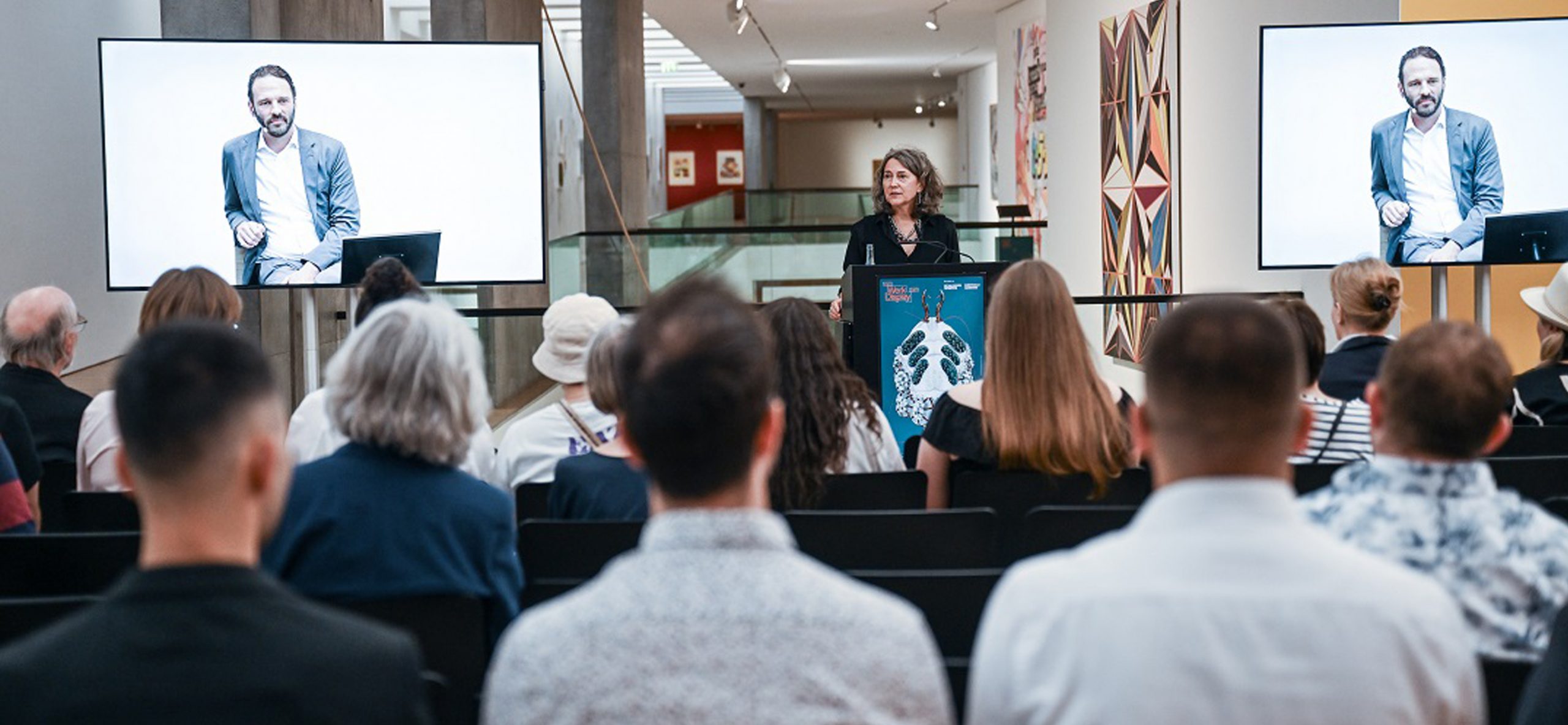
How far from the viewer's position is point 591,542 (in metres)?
2.63

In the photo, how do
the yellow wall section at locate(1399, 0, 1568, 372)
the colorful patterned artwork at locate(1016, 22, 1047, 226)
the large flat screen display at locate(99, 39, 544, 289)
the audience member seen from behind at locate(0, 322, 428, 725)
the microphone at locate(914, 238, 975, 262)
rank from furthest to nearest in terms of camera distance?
the colorful patterned artwork at locate(1016, 22, 1047, 226), the yellow wall section at locate(1399, 0, 1568, 372), the large flat screen display at locate(99, 39, 544, 289), the microphone at locate(914, 238, 975, 262), the audience member seen from behind at locate(0, 322, 428, 725)

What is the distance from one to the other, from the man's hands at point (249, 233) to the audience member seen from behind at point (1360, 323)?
3.91 m

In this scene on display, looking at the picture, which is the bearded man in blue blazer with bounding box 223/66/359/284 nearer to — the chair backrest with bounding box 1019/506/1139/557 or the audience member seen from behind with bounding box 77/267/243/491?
the audience member seen from behind with bounding box 77/267/243/491

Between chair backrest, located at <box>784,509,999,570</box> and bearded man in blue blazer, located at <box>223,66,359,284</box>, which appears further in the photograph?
bearded man in blue blazer, located at <box>223,66,359,284</box>

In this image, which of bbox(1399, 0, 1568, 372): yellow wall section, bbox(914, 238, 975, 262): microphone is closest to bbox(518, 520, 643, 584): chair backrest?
bbox(914, 238, 975, 262): microphone

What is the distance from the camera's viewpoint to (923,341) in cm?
521

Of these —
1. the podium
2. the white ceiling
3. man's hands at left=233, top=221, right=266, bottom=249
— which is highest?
the white ceiling

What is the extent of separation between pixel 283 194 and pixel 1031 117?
9.99m

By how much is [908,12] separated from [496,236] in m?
11.9

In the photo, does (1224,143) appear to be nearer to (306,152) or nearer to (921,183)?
(921,183)

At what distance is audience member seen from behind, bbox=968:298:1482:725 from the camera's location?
4.54ft

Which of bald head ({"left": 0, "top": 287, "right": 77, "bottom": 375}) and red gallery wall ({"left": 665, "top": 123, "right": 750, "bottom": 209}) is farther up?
red gallery wall ({"left": 665, "top": 123, "right": 750, "bottom": 209})

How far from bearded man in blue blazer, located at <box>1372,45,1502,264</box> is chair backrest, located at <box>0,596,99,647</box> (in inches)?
198

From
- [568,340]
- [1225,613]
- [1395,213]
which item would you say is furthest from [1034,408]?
[1395,213]
